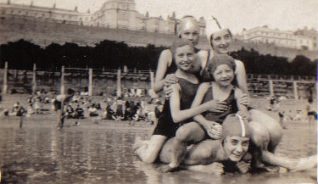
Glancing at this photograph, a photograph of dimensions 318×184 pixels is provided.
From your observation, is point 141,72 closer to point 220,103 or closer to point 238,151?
point 220,103

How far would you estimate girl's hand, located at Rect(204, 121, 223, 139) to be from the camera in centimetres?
204

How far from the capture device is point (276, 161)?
211 centimetres

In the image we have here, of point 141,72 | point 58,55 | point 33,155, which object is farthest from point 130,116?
point 33,155

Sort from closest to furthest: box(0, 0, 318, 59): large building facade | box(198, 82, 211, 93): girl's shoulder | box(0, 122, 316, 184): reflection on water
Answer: box(0, 122, 316, 184): reflection on water, box(198, 82, 211, 93): girl's shoulder, box(0, 0, 318, 59): large building facade

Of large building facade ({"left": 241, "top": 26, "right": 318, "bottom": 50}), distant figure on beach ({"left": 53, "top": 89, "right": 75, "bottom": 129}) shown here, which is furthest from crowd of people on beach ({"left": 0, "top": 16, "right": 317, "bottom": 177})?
distant figure on beach ({"left": 53, "top": 89, "right": 75, "bottom": 129})

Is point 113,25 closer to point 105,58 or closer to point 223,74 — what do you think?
point 105,58

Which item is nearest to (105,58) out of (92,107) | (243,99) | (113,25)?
(113,25)

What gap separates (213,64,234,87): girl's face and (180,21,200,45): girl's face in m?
0.24

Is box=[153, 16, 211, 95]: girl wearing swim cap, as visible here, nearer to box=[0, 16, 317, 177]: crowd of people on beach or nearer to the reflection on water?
box=[0, 16, 317, 177]: crowd of people on beach

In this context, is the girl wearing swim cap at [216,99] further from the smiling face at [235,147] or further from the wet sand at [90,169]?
the wet sand at [90,169]

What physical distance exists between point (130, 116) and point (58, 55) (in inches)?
45.4

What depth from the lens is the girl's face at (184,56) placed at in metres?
2.12

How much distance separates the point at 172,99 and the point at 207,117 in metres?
0.22

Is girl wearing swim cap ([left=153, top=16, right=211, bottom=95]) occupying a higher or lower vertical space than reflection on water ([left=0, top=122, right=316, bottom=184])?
higher
